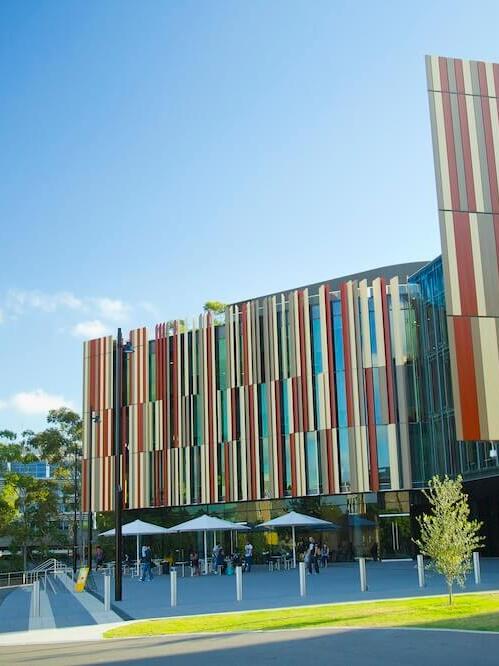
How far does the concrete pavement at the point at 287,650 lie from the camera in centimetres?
1160

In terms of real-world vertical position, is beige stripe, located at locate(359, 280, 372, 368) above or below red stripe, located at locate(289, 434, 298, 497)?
above

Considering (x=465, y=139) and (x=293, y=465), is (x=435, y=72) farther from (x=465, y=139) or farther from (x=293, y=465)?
(x=293, y=465)

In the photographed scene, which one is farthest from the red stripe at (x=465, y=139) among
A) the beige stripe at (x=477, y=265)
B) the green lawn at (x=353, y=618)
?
the green lawn at (x=353, y=618)

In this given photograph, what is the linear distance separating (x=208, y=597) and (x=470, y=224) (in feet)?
55.6

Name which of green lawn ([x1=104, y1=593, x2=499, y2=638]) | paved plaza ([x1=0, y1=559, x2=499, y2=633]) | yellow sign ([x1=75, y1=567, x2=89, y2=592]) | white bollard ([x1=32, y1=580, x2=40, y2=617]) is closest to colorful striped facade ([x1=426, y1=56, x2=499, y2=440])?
paved plaza ([x1=0, y1=559, x2=499, y2=633])

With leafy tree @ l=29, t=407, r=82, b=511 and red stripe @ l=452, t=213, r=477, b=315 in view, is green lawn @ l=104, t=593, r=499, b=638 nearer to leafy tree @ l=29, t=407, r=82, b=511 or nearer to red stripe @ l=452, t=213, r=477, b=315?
red stripe @ l=452, t=213, r=477, b=315

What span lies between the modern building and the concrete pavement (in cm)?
1689

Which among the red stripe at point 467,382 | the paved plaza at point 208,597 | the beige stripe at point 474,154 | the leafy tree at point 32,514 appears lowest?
the paved plaza at point 208,597

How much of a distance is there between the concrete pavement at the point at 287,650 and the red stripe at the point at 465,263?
17912 mm

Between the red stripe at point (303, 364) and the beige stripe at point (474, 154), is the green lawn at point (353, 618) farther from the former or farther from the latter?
the red stripe at point (303, 364)

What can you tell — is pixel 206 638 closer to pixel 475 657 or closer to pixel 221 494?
pixel 475 657

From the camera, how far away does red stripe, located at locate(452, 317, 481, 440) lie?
97.5 ft

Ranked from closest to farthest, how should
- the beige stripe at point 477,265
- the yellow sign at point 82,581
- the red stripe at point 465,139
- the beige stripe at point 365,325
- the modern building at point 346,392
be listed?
the yellow sign at point 82,581, the beige stripe at point 477,265, the modern building at point 346,392, the red stripe at point 465,139, the beige stripe at point 365,325

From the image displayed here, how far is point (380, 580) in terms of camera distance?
27938 mm
